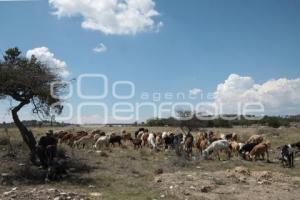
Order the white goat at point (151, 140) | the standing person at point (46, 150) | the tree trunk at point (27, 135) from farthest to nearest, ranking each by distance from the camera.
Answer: the white goat at point (151, 140), the tree trunk at point (27, 135), the standing person at point (46, 150)

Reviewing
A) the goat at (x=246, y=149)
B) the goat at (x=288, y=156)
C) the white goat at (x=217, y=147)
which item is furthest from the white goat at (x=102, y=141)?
the goat at (x=288, y=156)

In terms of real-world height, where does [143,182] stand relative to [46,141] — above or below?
below

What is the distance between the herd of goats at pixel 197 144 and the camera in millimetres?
26188

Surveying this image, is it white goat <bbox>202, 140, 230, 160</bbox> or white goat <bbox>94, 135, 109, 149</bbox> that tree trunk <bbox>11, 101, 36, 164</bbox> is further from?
white goat <bbox>94, 135, 109, 149</bbox>

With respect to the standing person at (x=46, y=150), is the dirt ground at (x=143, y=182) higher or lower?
lower

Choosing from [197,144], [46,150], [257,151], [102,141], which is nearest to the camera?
[46,150]

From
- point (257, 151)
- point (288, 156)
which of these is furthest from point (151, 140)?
point (288, 156)

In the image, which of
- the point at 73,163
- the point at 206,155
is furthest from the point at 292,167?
the point at 73,163

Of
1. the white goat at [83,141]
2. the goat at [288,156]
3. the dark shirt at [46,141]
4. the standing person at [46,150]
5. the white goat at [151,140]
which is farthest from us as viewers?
the white goat at [83,141]

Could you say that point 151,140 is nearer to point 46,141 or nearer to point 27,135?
point 27,135

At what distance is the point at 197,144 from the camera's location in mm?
30922

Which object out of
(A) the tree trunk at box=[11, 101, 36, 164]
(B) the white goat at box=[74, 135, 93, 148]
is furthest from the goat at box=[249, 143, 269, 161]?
(B) the white goat at box=[74, 135, 93, 148]

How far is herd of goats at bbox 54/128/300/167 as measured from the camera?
1031 inches

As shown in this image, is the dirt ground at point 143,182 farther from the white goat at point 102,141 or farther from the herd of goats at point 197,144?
the white goat at point 102,141
